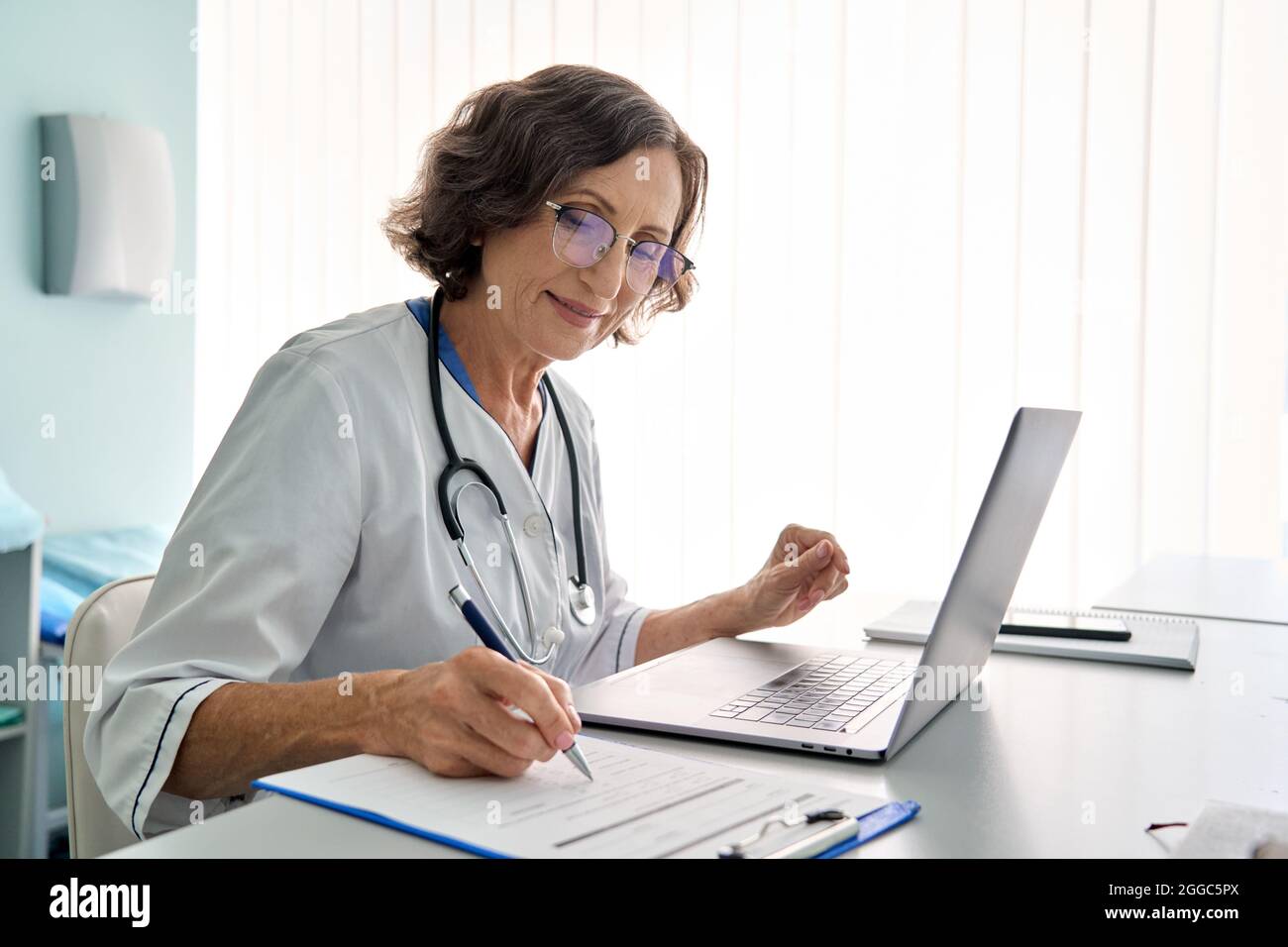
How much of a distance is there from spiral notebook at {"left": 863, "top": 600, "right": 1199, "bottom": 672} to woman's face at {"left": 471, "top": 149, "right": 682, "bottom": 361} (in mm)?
558

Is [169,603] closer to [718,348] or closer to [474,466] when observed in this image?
[474,466]

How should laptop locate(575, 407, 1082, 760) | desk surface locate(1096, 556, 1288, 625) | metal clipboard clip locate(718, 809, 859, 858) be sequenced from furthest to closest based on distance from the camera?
1. desk surface locate(1096, 556, 1288, 625)
2. laptop locate(575, 407, 1082, 760)
3. metal clipboard clip locate(718, 809, 859, 858)

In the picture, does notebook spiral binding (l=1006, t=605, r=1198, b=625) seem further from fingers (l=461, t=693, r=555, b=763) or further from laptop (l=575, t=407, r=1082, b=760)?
fingers (l=461, t=693, r=555, b=763)

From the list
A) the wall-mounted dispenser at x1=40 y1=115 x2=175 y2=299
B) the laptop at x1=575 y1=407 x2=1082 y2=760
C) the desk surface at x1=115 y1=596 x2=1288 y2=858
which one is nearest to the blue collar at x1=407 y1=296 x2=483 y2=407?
the laptop at x1=575 y1=407 x2=1082 y2=760

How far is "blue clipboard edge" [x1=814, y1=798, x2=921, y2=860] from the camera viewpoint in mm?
632

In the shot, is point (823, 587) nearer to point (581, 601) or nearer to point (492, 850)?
point (581, 601)

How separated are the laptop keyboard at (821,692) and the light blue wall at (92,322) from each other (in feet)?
8.95

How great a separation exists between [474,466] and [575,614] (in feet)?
0.91

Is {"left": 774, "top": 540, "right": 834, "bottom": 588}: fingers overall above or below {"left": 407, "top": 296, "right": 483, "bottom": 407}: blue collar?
below

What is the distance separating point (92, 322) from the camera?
3.21 m

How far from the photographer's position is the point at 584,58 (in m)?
3.08

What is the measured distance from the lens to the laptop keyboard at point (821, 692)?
3.05 feet

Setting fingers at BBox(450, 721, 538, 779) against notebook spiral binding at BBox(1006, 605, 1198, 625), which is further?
notebook spiral binding at BBox(1006, 605, 1198, 625)

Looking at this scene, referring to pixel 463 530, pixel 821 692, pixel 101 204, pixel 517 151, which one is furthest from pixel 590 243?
pixel 101 204
